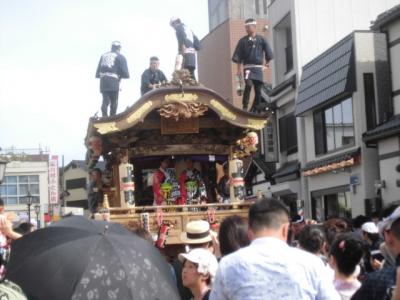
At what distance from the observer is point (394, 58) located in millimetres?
17547

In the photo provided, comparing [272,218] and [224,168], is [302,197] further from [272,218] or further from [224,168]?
[272,218]

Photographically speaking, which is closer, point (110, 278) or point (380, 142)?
point (110, 278)

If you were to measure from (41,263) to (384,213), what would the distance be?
4427 millimetres

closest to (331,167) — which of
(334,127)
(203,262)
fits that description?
(334,127)

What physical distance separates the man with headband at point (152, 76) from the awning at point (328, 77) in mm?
6817

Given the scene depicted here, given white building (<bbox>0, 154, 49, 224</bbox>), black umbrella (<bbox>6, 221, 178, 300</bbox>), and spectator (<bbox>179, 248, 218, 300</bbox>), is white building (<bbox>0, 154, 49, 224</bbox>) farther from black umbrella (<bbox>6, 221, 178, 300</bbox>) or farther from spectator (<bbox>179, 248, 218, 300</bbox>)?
black umbrella (<bbox>6, 221, 178, 300</bbox>)

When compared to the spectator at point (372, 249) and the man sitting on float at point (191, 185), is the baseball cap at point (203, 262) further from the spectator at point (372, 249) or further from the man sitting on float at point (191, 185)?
the man sitting on float at point (191, 185)

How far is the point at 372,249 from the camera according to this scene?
21.6 feet

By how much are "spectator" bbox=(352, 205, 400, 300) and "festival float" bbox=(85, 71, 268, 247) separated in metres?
7.64

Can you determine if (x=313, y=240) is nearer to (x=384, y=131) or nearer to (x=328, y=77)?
(x=384, y=131)

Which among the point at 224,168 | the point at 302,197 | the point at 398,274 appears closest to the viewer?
the point at 398,274

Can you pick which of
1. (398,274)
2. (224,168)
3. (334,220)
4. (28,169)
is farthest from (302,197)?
(28,169)

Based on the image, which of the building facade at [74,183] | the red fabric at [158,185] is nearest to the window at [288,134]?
the red fabric at [158,185]

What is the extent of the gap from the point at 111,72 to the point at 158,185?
2.37 meters
